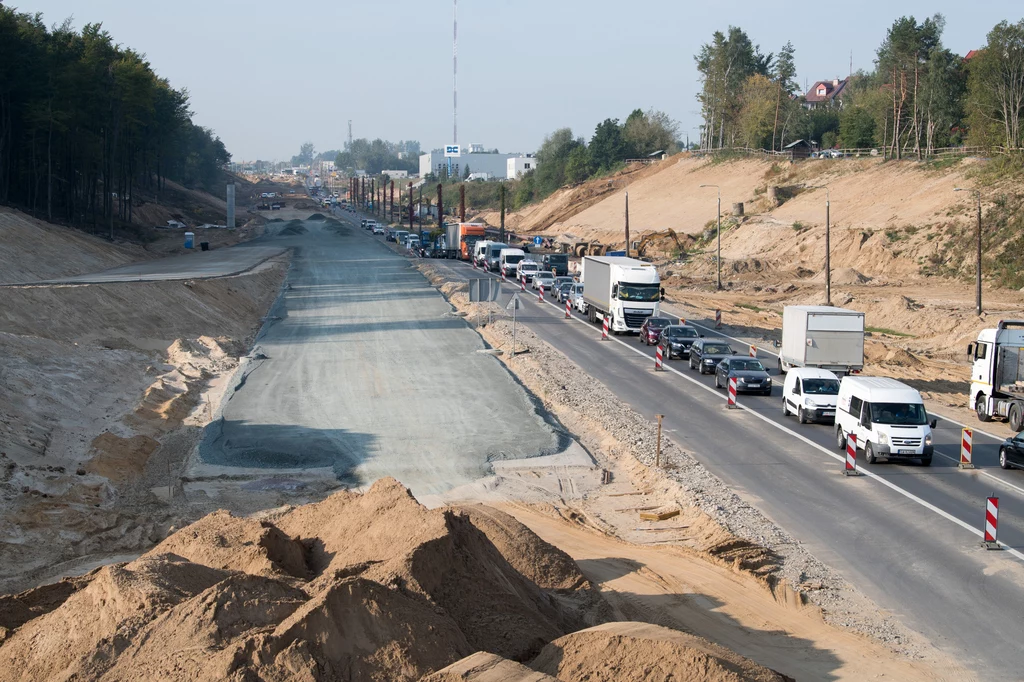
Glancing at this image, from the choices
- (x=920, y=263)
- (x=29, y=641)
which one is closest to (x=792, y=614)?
(x=29, y=641)

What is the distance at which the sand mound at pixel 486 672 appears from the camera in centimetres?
1002

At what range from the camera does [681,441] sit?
26.8m

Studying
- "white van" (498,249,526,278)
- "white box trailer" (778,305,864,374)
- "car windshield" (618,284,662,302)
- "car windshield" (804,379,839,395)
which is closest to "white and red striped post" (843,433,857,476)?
"car windshield" (804,379,839,395)

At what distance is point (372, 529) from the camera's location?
1462 cm

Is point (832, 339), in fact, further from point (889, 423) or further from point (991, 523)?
point (991, 523)

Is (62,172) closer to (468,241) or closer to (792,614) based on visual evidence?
(468,241)

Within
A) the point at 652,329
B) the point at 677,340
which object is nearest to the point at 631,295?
the point at 652,329

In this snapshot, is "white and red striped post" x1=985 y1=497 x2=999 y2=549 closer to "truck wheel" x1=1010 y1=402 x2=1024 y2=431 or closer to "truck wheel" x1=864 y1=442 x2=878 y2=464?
"truck wheel" x1=864 y1=442 x2=878 y2=464

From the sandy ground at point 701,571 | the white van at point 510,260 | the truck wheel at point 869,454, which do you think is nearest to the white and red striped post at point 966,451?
the truck wheel at point 869,454

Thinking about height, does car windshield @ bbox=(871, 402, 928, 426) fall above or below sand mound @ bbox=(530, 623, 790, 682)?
above

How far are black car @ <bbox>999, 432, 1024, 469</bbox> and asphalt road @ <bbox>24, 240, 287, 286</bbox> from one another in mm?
40507

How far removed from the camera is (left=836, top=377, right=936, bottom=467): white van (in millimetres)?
24328

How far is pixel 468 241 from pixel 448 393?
58548 mm

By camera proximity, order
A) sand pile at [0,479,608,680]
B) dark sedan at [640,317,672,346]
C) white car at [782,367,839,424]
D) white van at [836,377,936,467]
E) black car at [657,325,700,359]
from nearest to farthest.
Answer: sand pile at [0,479,608,680] < white van at [836,377,936,467] < white car at [782,367,839,424] < black car at [657,325,700,359] < dark sedan at [640,317,672,346]
